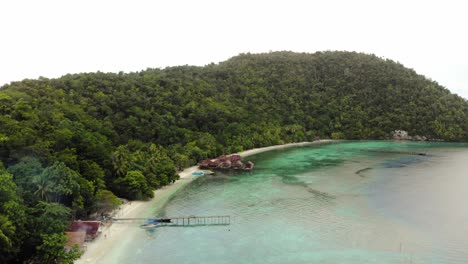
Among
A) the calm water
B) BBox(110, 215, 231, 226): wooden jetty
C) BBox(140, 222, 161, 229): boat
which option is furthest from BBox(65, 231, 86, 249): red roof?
BBox(110, 215, 231, 226): wooden jetty

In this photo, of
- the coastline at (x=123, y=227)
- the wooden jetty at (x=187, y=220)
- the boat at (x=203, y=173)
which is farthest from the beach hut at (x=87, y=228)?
the boat at (x=203, y=173)

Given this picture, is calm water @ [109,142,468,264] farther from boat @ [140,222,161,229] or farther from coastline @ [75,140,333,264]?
boat @ [140,222,161,229]

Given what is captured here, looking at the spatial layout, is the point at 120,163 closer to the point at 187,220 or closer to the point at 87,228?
the point at 187,220

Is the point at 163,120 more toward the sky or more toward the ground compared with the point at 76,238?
more toward the sky

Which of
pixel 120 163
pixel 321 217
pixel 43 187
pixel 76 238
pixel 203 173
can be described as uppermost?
pixel 120 163

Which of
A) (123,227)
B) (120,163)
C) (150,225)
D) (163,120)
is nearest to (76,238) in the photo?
(123,227)

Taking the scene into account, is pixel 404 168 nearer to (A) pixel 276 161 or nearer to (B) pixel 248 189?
(A) pixel 276 161

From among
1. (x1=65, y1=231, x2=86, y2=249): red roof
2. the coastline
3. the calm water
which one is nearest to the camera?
(x1=65, y1=231, x2=86, y2=249): red roof
